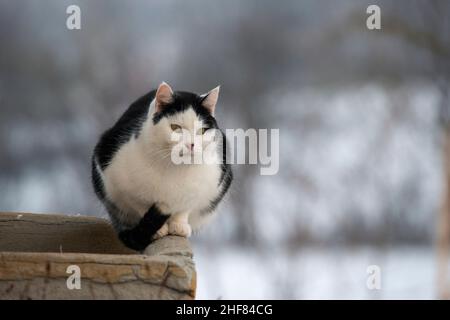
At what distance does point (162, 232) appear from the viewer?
4.78ft

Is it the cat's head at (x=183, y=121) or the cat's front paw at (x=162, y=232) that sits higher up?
the cat's head at (x=183, y=121)

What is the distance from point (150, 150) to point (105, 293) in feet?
1.52

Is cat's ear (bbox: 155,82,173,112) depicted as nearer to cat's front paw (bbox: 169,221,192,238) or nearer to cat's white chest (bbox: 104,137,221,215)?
cat's white chest (bbox: 104,137,221,215)

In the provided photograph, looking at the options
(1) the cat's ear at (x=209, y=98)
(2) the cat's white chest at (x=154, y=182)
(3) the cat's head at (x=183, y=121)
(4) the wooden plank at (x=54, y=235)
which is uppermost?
(1) the cat's ear at (x=209, y=98)

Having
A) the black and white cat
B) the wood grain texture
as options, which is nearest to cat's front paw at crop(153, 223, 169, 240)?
the black and white cat

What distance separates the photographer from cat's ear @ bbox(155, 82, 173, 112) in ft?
4.54

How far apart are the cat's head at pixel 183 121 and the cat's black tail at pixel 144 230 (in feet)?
0.45

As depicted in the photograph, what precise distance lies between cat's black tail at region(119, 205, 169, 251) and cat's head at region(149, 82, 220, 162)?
137 mm

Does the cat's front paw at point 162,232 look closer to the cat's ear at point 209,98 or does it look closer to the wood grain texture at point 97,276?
the cat's ear at point 209,98

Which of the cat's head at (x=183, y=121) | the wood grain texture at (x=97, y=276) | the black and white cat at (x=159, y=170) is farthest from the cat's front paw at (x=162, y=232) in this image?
the wood grain texture at (x=97, y=276)

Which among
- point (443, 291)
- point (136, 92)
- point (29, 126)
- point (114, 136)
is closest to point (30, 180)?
point (29, 126)

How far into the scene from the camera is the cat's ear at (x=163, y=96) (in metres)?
1.39

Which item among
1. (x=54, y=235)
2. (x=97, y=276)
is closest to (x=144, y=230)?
(x=54, y=235)
